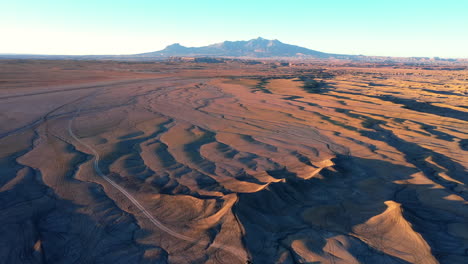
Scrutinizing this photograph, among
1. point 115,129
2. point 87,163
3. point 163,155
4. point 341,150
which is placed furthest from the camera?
point 115,129

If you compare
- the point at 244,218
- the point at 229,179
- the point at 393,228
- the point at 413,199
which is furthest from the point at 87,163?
the point at 413,199

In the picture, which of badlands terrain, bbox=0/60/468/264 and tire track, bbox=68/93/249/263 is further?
badlands terrain, bbox=0/60/468/264

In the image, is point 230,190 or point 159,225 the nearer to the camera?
point 159,225

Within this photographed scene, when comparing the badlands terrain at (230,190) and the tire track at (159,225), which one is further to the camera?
the badlands terrain at (230,190)

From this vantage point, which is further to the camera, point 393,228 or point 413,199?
point 413,199

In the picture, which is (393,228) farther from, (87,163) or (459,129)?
(459,129)

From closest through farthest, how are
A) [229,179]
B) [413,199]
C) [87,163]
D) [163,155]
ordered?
[413,199], [229,179], [87,163], [163,155]

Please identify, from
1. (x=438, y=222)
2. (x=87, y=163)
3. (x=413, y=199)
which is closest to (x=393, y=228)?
(x=438, y=222)
